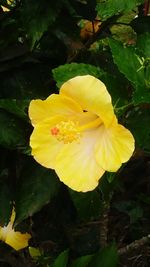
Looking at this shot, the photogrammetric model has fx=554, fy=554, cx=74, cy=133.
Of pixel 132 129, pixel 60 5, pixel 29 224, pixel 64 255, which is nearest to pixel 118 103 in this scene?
pixel 132 129

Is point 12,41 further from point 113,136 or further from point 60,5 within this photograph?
point 113,136

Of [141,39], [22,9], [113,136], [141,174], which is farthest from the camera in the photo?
[141,174]

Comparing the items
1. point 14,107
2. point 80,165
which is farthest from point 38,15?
point 80,165

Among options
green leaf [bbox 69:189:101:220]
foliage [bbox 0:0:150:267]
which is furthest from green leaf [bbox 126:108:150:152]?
green leaf [bbox 69:189:101:220]

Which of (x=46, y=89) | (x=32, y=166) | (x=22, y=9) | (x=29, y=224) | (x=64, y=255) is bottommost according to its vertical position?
(x=29, y=224)

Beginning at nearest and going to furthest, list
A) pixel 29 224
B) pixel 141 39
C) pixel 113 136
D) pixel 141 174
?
pixel 113 136 < pixel 141 39 < pixel 29 224 < pixel 141 174

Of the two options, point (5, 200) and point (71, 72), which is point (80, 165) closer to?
point (71, 72)
